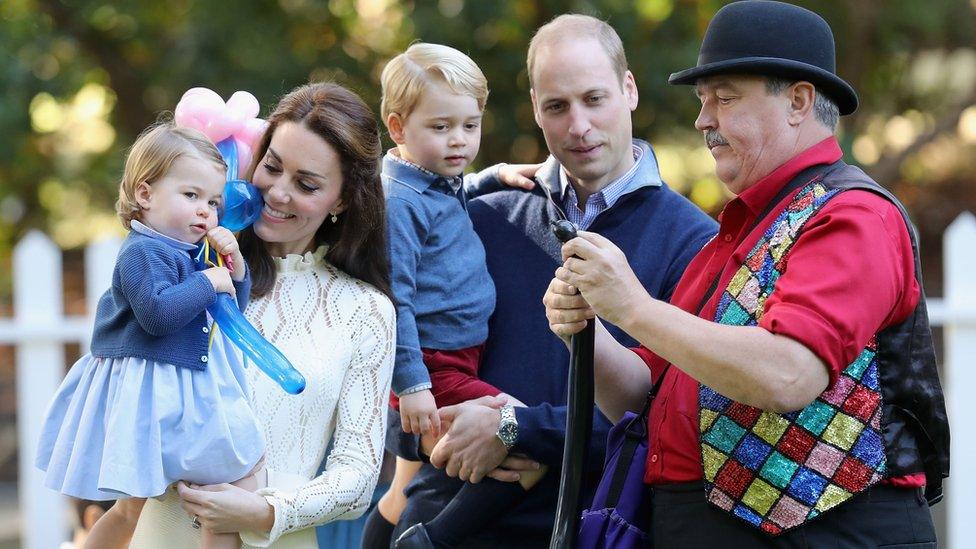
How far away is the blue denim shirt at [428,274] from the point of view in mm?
2984

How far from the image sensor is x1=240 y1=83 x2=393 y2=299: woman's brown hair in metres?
2.77

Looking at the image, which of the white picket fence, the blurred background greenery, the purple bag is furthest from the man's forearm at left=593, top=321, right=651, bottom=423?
the blurred background greenery

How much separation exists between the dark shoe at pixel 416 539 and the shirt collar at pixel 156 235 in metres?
0.91

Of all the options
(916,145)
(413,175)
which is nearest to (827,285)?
(413,175)

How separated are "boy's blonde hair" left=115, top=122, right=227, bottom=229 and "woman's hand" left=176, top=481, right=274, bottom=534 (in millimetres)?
543

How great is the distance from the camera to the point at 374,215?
2.84 metres

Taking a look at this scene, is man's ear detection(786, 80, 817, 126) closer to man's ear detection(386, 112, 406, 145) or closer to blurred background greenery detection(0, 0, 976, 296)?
man's ear detection(386, 112, 406, 145)

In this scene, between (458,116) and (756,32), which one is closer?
(756,32)

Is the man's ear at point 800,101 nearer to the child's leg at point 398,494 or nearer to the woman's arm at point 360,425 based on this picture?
the woman's arm at point 360,425

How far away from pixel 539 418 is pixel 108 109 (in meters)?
5.55

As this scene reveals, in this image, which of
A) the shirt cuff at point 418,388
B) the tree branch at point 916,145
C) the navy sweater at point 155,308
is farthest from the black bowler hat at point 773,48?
the tree branch at point 916,145

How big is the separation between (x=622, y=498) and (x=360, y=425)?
0.59 metres

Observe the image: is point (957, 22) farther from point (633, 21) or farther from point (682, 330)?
point (682, 330)

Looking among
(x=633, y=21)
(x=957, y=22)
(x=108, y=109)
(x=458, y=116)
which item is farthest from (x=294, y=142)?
(x=957, y=22)
